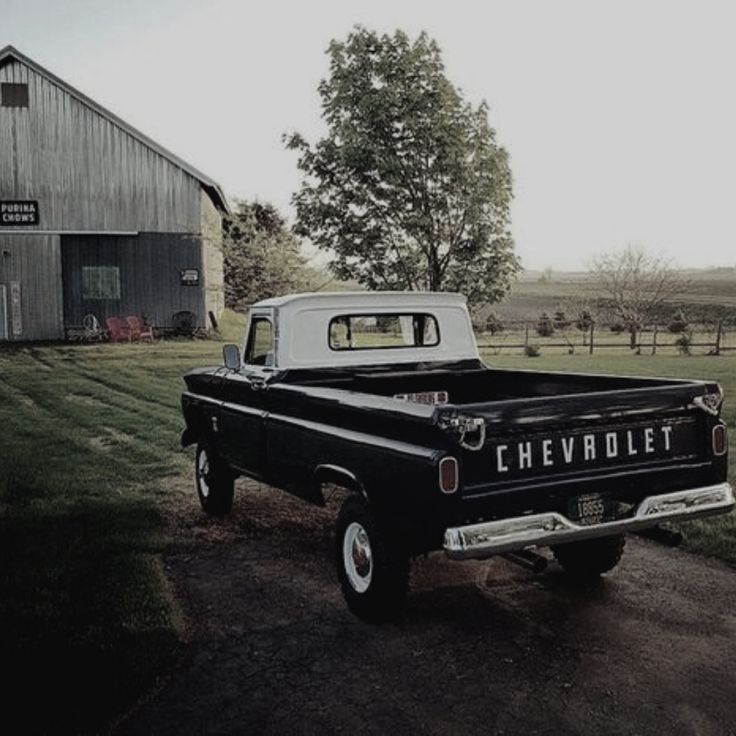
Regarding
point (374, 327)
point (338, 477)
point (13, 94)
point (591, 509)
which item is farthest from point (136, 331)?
point (591, 509)

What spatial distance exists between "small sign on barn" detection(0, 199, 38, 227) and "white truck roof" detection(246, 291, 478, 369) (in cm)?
2521

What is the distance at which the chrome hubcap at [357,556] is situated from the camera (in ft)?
17.7

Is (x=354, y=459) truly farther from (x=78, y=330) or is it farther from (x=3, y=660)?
(x=78, y=330)

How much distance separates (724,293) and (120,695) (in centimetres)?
4951

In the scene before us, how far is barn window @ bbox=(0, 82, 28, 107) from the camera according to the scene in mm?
29344

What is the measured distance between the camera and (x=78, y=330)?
30.3 m

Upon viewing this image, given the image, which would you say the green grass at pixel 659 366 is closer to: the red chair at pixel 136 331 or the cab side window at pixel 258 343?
the cab side window at pixel 258 343

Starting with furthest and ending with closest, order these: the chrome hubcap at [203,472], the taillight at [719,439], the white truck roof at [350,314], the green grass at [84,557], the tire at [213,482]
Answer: the chrome hubcap at [203,472] → the tire at [213,482] → the white truck roof at [350,314] → the taillight at [719,439] → the green grass at [84,557]

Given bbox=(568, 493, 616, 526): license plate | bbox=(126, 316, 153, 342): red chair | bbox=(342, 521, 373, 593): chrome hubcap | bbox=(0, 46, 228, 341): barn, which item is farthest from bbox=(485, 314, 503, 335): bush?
bbox=(568, 493, 616, 526): license plate

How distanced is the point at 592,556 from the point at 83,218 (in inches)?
1077

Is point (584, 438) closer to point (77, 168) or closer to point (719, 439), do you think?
point (719, 439)

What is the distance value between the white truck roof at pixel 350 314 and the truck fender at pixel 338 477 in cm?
134

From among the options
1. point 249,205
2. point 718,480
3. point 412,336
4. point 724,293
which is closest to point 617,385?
point 718,480

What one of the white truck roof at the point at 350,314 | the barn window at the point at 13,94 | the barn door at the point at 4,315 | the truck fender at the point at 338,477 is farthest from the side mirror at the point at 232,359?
the barn window at the point at 13,94
